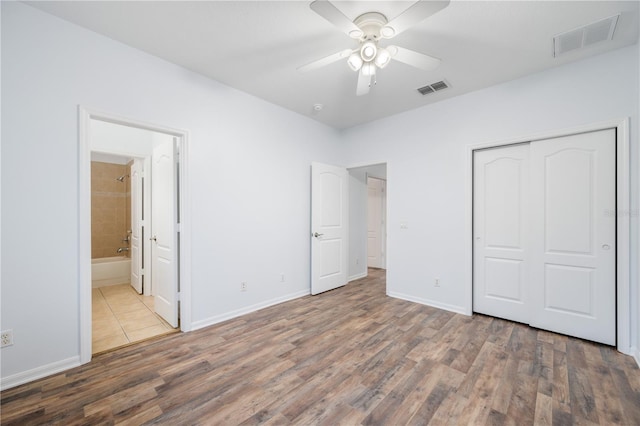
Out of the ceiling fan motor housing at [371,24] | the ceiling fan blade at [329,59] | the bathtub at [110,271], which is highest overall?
the ceiling fan motor housing at [371,24]

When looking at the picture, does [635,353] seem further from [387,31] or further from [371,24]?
[371,24]

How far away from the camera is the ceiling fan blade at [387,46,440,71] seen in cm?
201

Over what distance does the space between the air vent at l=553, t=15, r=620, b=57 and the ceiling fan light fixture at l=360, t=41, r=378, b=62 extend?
1.66 metres

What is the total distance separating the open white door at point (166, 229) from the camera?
2928 millimetres

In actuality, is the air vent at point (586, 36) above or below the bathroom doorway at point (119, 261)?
above

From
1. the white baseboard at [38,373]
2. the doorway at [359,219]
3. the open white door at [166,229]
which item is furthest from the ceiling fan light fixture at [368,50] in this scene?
the white baseboard at [38,373]

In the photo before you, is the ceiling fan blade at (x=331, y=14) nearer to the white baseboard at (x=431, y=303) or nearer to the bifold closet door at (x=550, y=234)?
A: the bifold closet door at (x=550, y=234)

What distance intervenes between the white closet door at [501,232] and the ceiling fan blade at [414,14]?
2.22 meters

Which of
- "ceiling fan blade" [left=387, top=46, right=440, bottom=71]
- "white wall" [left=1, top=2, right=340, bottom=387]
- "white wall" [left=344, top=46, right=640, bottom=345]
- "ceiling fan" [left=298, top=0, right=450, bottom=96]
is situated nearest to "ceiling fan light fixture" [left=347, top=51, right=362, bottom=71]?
"ceiling fan" [left=298, top=0, right=450, bottom=96]

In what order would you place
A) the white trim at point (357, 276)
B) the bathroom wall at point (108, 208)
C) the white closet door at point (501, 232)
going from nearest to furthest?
the white closet door at point (501, 232) < the white trim at point (357, 276) < the bathroom wall at point (108, 208)

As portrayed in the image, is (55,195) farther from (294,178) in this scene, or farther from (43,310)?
(294,178)

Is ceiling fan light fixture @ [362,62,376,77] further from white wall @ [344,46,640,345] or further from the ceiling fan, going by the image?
white wall @ [344,46,640,345]

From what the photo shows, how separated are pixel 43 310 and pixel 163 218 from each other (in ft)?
4.47

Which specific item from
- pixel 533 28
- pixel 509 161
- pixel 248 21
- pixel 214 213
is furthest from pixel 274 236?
pixel 533 28
